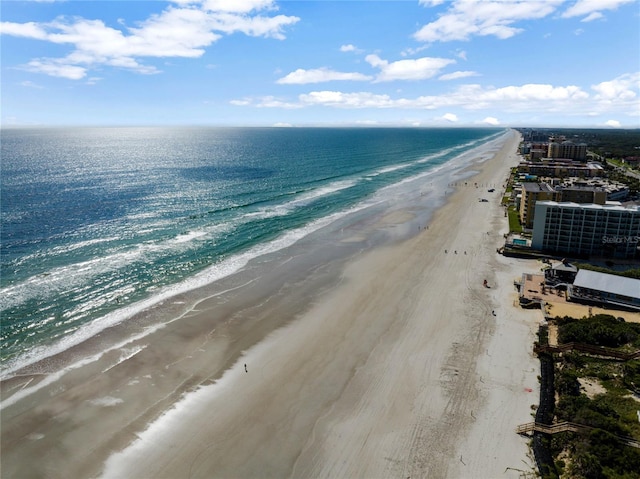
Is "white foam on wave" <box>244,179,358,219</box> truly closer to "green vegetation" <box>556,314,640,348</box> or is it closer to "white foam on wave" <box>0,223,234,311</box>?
"white foam on wave" <box>0,223,234,311</box>

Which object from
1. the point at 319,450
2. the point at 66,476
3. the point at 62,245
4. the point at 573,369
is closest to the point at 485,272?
the point at 573,369

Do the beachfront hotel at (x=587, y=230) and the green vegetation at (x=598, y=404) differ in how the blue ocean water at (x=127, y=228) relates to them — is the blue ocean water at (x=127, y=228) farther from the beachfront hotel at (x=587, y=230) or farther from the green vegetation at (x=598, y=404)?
the green vegetation at (x=598, y=404)

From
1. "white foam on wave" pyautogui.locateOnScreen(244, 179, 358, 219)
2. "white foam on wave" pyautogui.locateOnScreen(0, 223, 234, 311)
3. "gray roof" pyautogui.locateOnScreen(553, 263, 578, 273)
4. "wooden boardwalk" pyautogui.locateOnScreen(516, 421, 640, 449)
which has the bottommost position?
"wooden boardwalk" pyautogui.locateOnScreen(516, 421, 640, 449)

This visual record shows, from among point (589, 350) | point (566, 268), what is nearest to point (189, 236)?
point (566, 268)

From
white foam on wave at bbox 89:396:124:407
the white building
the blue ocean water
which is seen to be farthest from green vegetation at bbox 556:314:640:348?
the blue ocean water

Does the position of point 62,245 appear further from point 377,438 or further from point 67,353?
point 377,438

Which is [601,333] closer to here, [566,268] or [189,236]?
[566,268]
